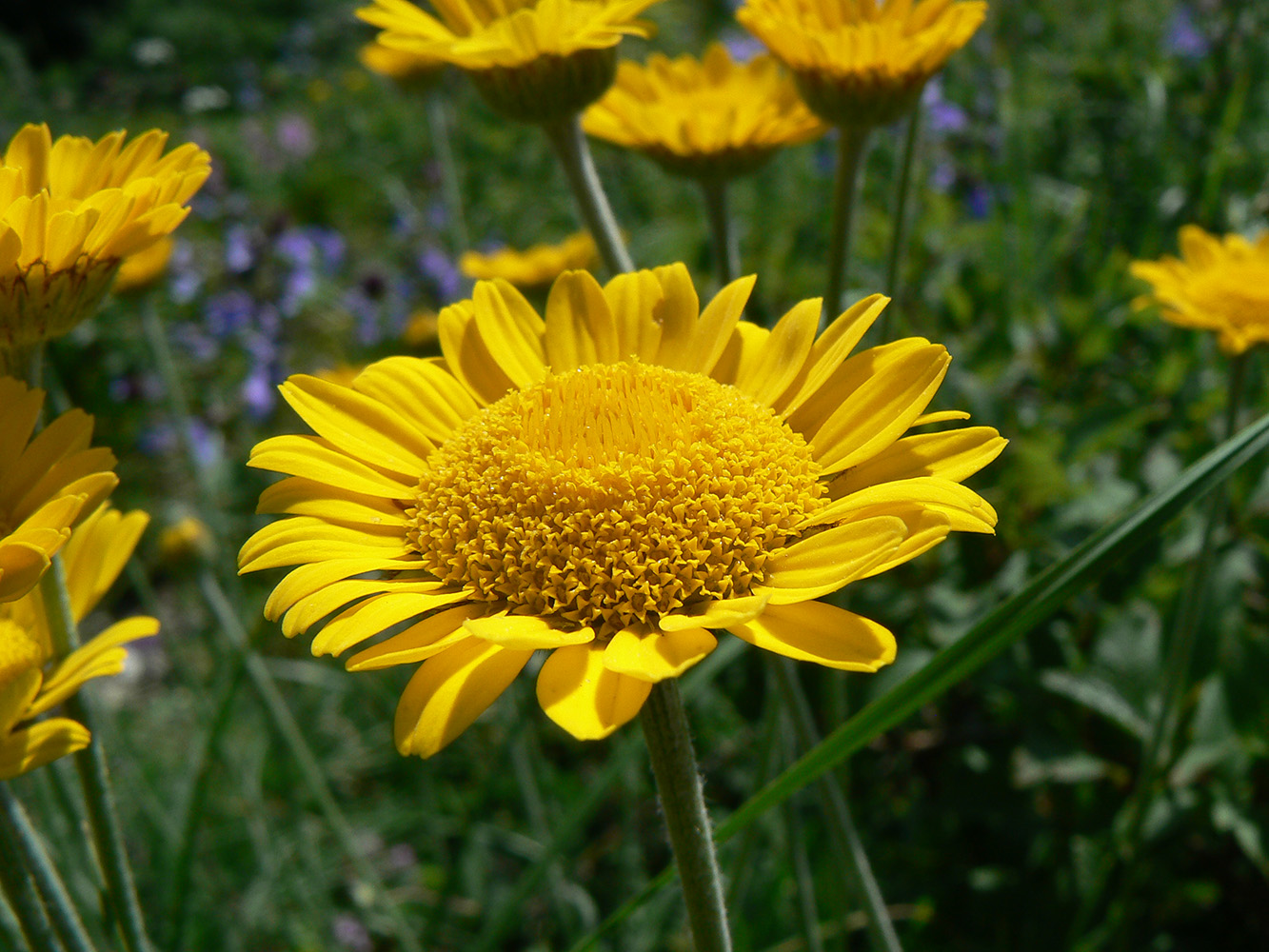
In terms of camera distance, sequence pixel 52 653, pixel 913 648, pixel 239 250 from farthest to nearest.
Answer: pixel 239 250, pixel 913 648, pixel 52 653

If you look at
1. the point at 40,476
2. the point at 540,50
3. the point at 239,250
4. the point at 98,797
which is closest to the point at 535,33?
the point at 540,50

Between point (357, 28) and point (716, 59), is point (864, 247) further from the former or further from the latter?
point (357, 28)

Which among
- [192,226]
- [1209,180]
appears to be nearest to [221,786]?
[1209,180]

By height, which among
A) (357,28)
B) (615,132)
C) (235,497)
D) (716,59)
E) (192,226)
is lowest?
(235,497)

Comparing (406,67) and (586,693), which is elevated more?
(406,67)

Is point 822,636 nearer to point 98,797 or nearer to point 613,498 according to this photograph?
point 613,498
